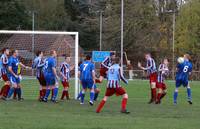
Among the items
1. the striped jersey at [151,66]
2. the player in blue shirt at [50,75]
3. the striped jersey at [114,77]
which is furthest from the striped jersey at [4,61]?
the striped jersey at [114,77]

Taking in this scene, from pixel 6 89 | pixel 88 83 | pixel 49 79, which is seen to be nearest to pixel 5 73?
pixel 6 89

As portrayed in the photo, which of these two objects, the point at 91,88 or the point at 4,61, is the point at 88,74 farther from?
the point at 4,61

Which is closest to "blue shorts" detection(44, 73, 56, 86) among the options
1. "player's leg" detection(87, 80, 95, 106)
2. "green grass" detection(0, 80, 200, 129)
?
"green grass" detection(0, 80, 200, 129)

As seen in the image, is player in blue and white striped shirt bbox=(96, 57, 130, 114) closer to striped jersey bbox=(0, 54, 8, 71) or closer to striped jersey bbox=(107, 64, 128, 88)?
striped jersey bbox=(107, 64, 128, 88)

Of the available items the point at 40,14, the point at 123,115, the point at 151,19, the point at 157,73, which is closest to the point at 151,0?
the point at 151,19

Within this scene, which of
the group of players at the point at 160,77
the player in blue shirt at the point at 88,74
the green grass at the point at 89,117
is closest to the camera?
the green grass at the point at 89,117

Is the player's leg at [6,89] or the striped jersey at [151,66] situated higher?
the striped jersey at [151,66]

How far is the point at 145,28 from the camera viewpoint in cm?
7831

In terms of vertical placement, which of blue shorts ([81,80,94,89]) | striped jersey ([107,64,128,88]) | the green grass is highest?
striped jersey ([107,64,128,88])

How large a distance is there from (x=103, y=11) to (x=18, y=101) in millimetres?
60619

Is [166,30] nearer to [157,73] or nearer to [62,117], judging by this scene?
[157,73]

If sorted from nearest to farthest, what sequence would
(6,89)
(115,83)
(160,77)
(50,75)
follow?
(115,83) < (50,75) < (6,89) < (160,77)

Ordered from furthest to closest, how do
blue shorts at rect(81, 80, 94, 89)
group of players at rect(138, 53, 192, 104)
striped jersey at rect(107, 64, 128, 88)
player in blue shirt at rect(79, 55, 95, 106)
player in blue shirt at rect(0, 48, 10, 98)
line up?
player in blue shirt at rect(0, 48, 10, 98) → group of players at rect(138, 53, 192, 104) → blue shorts at rect(81, 80, 94, 89) → player in blue shirt at rect(79, 55, 95, 106) → striped jersey at rect(107, 64, 128, 88)

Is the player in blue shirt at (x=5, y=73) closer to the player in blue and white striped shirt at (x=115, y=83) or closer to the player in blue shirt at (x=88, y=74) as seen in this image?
the player in blue shirt at (x=88, y=74)
